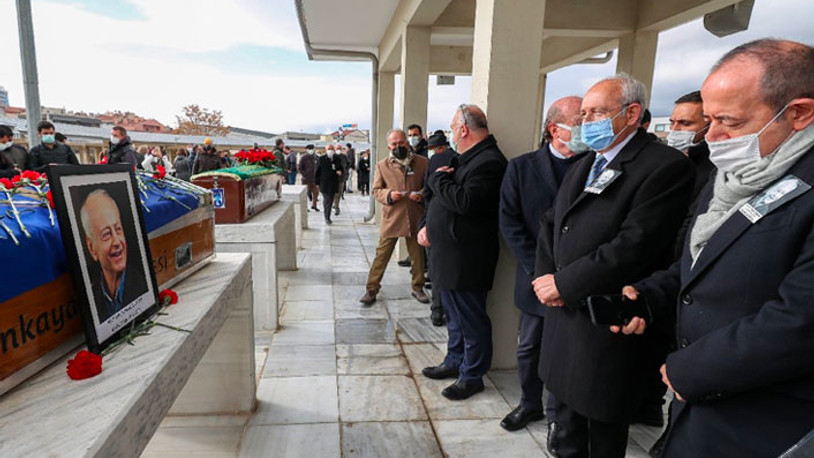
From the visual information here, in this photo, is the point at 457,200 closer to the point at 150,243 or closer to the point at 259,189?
the point at 150,243

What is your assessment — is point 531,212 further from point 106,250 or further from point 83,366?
point 83,366

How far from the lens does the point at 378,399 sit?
292 centimetres

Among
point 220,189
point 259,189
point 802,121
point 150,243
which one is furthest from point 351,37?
point 802,121

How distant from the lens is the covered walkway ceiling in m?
6.09

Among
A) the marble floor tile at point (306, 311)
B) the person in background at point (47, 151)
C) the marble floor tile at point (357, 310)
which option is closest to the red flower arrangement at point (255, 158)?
the marble floor tile at point (306, 311)

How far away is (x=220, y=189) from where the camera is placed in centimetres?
370

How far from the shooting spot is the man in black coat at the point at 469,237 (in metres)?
2.85

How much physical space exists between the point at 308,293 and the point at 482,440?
300 centimetres

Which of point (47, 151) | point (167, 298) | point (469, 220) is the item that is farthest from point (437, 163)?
point (47, 151)

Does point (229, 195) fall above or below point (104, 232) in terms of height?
below

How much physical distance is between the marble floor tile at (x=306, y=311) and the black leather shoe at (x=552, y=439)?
7.95 ft

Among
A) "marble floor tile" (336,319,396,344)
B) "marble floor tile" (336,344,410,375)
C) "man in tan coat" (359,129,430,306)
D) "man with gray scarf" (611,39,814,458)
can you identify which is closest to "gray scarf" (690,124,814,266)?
"man with gray scarf" (611,39,814,458)

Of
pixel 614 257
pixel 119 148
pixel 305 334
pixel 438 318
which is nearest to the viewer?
pixel 614 257

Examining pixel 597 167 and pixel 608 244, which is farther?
pixel 597 167
